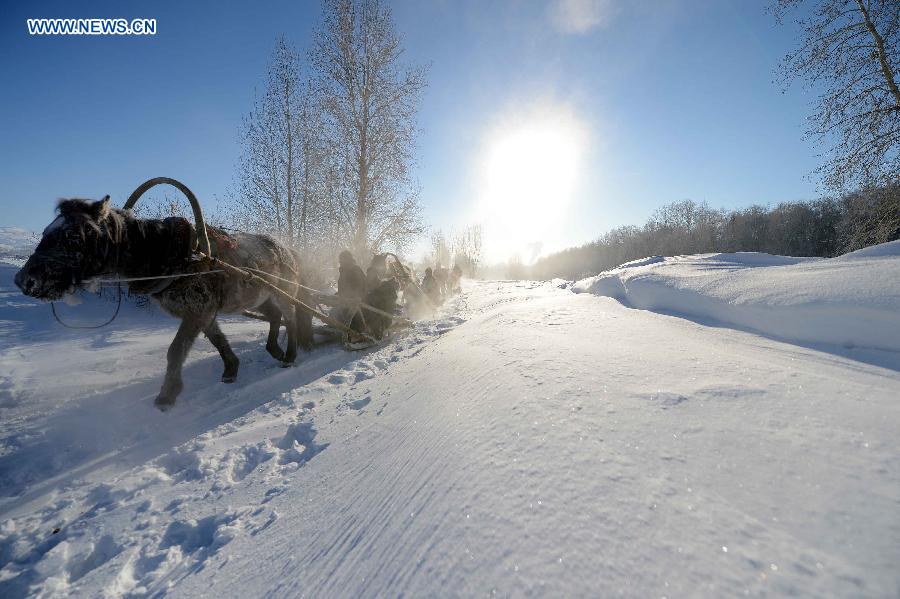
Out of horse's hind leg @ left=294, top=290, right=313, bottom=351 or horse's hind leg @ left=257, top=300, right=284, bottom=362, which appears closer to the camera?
horse's hind leg @ left=257, top=300, right=284, bottom=362

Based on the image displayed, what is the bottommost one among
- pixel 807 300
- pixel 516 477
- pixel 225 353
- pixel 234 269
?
pixel 225 353

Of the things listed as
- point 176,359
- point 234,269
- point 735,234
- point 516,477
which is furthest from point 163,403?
point 735,234

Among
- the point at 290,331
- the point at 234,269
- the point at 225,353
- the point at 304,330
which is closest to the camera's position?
the point at 234,269

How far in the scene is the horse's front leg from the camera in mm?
2934

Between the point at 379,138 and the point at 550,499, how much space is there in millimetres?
13446

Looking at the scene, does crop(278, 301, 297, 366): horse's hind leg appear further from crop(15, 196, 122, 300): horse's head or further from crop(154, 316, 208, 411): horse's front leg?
crop(15, 196, 122, 300): horse's head

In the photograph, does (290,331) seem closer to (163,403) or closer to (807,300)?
(163,403)

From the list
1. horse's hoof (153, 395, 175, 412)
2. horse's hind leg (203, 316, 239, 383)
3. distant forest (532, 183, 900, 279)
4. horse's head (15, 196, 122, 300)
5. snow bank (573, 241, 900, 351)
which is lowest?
horse's hoof (153, 395, 175, 412)

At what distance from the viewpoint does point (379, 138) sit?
40.2 feet

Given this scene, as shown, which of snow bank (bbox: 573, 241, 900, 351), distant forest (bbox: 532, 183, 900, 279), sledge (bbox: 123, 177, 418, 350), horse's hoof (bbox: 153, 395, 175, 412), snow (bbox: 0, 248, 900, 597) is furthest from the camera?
distant forest (bbox: 532, 183, 900, 279)

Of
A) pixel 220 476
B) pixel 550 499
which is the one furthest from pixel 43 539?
pixel 550 499

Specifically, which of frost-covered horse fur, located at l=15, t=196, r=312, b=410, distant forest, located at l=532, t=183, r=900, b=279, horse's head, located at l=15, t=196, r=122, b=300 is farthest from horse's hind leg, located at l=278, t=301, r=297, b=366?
distant forest, located at l=532, t=183, r=900, b=279

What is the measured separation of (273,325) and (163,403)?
1.78 meters

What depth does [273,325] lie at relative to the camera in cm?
461
